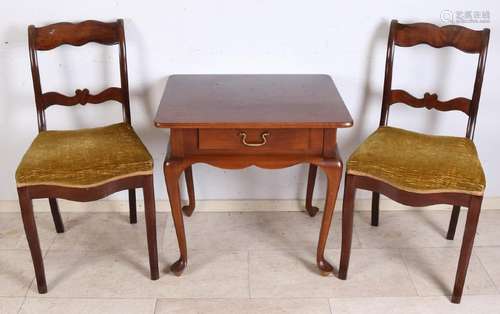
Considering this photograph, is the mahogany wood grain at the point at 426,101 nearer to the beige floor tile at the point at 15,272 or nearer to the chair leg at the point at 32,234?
the chair leg at the point at 32,234

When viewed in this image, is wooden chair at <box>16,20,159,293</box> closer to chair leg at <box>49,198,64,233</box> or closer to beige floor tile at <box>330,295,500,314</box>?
chair leg at <box>49,198,64,233</box>

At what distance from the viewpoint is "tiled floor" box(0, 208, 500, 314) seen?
82.5 inches

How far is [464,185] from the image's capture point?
1.91 meters

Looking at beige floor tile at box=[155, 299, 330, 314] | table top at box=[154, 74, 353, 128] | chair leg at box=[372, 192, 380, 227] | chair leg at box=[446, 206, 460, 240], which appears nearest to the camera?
table top at box=[154, 74, 353, 128]

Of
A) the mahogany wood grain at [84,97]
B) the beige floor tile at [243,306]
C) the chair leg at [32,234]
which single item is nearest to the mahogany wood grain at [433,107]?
the beige floor tile at [243,306]

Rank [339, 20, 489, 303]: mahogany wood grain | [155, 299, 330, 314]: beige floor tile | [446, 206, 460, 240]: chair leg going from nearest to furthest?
[339, 20, 489, 303]: mahogany wood grain < [155, 299, 330, 314]: beige floor tile < [446, 206, 460, 240]: chair leg

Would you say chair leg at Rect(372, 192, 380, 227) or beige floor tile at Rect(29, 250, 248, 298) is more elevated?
chair leg at Rect(372, 192, 380, 227)

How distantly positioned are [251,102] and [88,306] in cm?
95

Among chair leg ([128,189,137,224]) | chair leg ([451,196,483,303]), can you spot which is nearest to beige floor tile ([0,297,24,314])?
chair leg ([128,189,137,224])

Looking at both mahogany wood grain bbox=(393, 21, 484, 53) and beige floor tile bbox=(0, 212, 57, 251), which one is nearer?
mahogany wood grain bbox=(393, 21, 484, 53)

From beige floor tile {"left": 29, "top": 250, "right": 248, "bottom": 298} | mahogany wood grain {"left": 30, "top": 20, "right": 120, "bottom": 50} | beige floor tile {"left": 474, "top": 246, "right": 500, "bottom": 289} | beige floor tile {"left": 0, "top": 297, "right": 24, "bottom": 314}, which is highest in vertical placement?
mahogany wood grain {"left": 30, "top": 20, "right": 120, "bottom": 50}

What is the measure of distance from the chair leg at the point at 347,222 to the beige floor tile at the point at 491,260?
0.59m

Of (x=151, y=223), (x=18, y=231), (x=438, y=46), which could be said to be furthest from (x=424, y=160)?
(x=18, y=231)

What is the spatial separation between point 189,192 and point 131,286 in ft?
1.82
